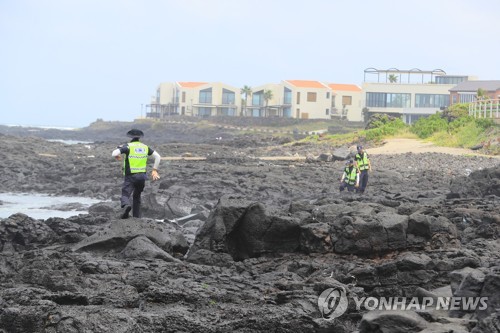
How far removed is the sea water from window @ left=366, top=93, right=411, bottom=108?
58.3 metres

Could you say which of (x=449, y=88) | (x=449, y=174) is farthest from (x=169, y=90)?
(x=449, y=174)

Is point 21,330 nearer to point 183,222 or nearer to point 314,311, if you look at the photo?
point 314,311

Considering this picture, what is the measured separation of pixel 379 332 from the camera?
793 centimetres

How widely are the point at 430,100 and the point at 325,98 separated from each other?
2214 centimetres

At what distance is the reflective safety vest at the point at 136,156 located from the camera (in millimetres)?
14180

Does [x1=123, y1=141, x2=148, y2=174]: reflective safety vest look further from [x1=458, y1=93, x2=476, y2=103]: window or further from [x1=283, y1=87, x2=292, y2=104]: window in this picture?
[x1=283, y1=87, x2=292, y2=104]: window

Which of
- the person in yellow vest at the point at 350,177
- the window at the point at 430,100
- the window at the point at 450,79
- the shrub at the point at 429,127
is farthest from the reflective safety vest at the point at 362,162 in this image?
the window at the point at 450,79

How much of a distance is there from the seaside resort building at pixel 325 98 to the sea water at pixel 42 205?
41.2m

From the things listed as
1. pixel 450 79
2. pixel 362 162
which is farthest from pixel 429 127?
pixel 450 79

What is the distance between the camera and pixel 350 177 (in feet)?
79.9

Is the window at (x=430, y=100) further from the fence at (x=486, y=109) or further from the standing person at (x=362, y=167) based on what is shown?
the standing person at (x=362, y=167)

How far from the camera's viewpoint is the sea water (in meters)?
25.1

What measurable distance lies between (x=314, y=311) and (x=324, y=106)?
9803cm

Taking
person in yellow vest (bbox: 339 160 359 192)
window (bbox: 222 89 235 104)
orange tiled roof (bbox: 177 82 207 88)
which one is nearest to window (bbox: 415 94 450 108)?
window (bbox: 222 89 235 104)
